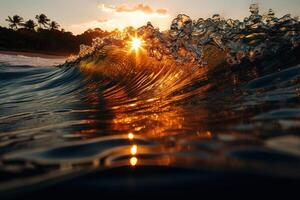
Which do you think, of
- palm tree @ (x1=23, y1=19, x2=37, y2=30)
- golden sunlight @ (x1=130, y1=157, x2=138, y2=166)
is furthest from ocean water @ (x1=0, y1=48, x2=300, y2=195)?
palm tree @ (x1=23, y1=19, x2=37, y2=30)

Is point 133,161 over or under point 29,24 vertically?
under

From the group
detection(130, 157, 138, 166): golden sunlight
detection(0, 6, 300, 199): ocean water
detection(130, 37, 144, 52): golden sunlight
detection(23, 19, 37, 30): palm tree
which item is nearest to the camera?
detection(0, 6, 300, 199): ocean water

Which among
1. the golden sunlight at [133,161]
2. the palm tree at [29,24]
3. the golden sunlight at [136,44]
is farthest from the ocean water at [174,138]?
the palm tree at [29,24]

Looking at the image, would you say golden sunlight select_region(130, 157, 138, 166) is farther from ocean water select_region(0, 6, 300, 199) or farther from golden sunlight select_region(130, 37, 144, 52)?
golden sunlight select_region(130, 37, 144, 52)

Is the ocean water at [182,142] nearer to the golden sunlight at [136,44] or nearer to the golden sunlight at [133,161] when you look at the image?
the golden sunlight at [133,161]

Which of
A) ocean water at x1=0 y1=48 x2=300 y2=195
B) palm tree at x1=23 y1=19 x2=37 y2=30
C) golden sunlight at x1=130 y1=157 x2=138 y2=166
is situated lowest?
golden sunlight at x1=130 y1=157 x2=138 y2=166

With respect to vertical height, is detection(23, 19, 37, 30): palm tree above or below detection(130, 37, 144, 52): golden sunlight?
above

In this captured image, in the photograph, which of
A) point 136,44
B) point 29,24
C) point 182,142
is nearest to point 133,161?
point 182,142

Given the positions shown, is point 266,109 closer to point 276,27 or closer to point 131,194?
point 131,194

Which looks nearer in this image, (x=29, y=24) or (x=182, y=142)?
(x=182, y=142)

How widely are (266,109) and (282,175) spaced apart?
837mm

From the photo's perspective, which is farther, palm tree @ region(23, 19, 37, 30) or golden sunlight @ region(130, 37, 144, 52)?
palm tree @ region(23, 19, 37, 30)

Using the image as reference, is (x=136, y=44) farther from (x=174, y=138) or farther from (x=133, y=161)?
(x=133, y=161)

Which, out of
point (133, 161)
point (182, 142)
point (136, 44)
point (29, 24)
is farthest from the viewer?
point (29, 24)
